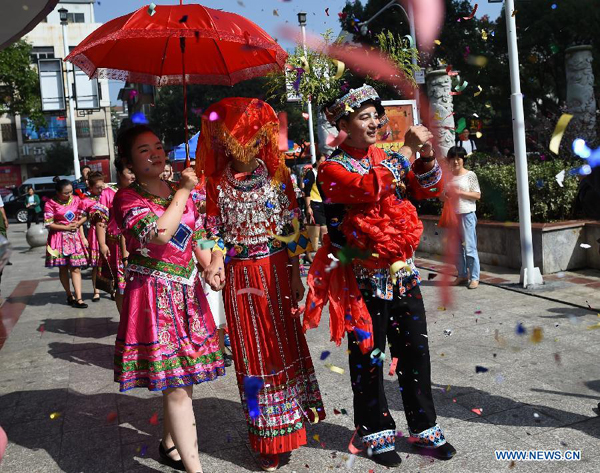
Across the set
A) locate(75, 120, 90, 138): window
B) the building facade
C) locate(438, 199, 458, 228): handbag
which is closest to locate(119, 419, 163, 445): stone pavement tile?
locate(438, 199, 458, 228): handbag

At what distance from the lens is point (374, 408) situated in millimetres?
3383

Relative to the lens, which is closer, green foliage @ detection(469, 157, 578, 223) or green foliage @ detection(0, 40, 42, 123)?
green foliage @ detection(469, 157, 578, 223)

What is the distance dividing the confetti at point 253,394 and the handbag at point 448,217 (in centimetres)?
515

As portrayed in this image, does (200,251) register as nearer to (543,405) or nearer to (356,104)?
(356,104)

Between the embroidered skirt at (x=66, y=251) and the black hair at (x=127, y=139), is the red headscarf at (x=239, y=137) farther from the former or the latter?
the embroidered skirt at (x=66, y=251)

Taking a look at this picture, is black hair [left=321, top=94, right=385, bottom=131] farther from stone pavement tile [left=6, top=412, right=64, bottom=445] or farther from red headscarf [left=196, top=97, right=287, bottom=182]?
stone pavement tile [left=6, top=412, right=64, bottom=445]

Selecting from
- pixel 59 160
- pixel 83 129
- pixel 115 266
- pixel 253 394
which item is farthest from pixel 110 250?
pixel 83 129

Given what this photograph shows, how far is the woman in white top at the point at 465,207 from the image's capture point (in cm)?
761

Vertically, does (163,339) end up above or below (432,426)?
above

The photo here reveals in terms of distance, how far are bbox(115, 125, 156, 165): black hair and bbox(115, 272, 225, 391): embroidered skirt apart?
2.02 ft

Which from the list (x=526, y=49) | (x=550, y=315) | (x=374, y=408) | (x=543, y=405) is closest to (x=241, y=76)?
(x=374, y=408)

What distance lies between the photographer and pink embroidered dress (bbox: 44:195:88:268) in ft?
27.9

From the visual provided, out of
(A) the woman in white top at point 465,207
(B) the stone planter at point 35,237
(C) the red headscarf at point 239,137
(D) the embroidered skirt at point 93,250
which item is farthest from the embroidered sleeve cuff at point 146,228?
(B) the stone planter at point 35,237

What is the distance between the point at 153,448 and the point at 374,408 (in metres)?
1.34
